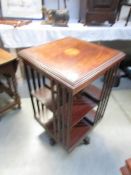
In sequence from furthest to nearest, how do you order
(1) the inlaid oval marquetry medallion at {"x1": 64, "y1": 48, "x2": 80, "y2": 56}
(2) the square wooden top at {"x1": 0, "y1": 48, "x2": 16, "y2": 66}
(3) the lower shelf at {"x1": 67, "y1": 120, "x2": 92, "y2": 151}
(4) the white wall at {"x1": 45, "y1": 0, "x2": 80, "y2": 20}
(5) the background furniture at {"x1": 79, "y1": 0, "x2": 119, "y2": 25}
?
(4) the white wall at {"x1": 45, "y1": 0, "x2": 80, "y2": 20}
(5) the background furniture at {"x1": 79, "y1": 0, "x2": 119, "y2": 25}
(2) the square wooden top at {"x1": 0, "y1": 48, "x2": 16, "y2": 66}
(3) the lower shelf at {"x1": 67, "y1": 120, "x2": 92, "y2": 151}
(1) the inlaid oval marquetry medallion at {"x1": 64, "y1": 48, "x2": 80, "y2": 56}

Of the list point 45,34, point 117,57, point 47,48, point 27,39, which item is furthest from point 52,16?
point 117,57

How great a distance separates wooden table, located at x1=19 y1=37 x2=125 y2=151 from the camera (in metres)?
0.89

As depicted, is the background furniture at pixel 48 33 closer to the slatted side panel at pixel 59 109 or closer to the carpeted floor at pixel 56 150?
the slatted side panel at pixel 59 109

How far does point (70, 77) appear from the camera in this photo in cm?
86

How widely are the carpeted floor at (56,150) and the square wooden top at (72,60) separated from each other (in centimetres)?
84

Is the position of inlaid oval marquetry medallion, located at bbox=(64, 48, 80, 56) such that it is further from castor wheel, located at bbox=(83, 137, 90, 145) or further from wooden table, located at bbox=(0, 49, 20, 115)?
castor wheel, located at bbox=(83, 137, 90, 145)

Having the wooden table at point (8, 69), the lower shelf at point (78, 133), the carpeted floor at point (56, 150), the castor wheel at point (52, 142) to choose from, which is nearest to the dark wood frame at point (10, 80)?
the wooden table at point (8, 69)

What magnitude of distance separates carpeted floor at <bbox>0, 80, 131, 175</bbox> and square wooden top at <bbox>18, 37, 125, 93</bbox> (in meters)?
0.84

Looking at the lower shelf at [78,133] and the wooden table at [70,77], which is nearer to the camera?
the wooden table at [70,77]

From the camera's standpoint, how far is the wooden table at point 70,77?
89cm

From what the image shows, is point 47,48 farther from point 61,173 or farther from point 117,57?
point 61,173

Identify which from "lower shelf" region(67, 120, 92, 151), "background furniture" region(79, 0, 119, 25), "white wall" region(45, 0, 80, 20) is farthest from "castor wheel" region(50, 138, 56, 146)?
"white wall" region(45, 0, 80, 20)

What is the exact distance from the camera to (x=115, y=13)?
1768mm

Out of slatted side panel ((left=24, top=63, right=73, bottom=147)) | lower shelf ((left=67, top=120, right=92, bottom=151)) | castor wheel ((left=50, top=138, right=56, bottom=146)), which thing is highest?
slatted side panel ((left=24, top=63, right=73, bottom=147))
